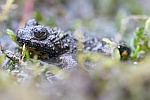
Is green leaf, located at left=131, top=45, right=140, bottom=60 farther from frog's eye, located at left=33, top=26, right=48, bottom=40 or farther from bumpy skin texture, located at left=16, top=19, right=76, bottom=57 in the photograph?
frog's eye, located at left=33, top=26, right=48, bottom=40

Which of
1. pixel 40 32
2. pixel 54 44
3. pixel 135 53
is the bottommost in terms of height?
pixel 135 53

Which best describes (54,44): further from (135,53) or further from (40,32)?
(135,53)

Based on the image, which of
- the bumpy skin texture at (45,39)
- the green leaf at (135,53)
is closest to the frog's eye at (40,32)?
the bumpy skin texture at (45,39)

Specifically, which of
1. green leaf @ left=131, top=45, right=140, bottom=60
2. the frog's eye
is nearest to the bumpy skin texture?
the frog's eye

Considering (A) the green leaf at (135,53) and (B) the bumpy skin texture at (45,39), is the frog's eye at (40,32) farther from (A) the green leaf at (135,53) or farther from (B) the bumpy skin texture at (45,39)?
(A) the green leaf at (135,53)

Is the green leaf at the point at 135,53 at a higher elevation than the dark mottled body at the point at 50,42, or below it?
below

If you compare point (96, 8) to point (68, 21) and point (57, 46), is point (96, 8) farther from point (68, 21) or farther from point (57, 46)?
point (57, 46)

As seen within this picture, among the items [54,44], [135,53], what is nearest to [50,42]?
[54,44]
